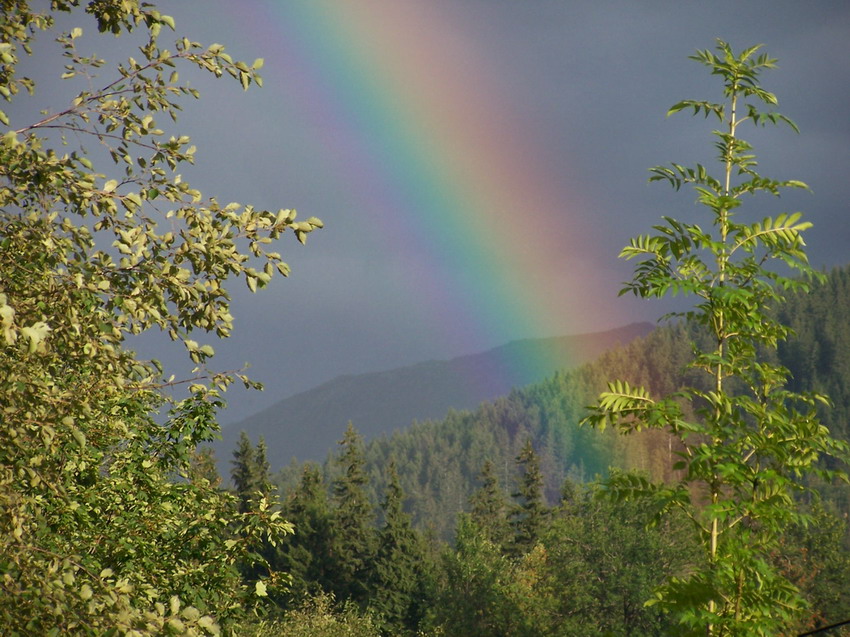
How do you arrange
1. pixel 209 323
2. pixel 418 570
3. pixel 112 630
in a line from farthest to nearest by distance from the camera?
1. pixel 418 570
2. pixel 209 323
3. pixel 112 630

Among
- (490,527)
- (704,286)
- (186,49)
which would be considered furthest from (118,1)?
(490,527)

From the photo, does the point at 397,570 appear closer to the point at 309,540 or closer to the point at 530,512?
the point at 309,540

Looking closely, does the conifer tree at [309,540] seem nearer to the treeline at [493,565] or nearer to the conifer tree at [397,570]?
the treeline at [493,565]

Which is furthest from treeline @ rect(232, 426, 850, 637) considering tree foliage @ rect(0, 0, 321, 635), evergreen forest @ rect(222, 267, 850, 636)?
tree foliage @ rect(0, 0, 321, 635)

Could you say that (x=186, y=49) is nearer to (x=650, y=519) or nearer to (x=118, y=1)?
(x=118, y=1)

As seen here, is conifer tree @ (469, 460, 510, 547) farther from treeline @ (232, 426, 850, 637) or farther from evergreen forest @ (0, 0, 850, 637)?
evergreen forest @ (0, 0, 850, 637)

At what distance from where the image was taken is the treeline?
44.2 m

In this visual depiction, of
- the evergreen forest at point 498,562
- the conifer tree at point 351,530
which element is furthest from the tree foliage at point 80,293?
the conifer tree at point 351,530

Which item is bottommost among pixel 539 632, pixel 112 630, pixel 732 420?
pixel 539 632

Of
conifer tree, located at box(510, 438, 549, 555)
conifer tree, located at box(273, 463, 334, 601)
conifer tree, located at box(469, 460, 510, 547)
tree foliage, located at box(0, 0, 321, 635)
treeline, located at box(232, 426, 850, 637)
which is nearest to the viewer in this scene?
tree foliage, located at box(0, 0, 321, 635)

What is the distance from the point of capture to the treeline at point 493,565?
4422cm

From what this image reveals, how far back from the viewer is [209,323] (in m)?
6.88

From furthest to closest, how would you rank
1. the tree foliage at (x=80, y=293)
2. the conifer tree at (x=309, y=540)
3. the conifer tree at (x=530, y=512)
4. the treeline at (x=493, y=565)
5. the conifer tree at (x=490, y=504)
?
the conifer tree at (x=490, y=504)
the conifer tree at (x=530, y=512)
the conifer tree at (x=309, y=540)
the treeline at (x=493, y=565)
the tree foliage at (x=80, y=293)

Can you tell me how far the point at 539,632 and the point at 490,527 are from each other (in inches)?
1651
